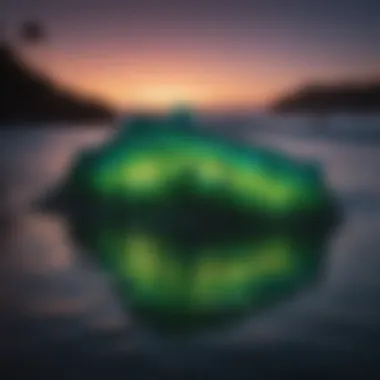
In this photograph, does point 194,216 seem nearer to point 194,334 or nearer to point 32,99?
point 194,334

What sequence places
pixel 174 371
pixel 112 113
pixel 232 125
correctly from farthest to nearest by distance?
pixel 112 113 < pixel 232 125 < pixel 174 371

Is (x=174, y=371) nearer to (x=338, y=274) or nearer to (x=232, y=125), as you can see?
(x=338, y=274)

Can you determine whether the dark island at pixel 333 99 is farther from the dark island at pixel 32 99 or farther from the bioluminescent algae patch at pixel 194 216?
the dark island at pixel 32 99

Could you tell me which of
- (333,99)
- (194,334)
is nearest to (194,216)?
(194,334)

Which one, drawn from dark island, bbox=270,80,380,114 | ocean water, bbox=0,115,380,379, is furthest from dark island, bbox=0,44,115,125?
dark island, bbox=270,80,380,114

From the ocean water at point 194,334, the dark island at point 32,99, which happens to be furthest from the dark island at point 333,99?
the dark island at point 32,99

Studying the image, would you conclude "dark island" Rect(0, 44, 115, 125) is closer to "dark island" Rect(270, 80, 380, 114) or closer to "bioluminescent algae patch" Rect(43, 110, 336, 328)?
"bioluminescent algae patch" Rect(43, 110, 336, 328)

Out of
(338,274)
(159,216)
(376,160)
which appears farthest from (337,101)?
(159,216)
